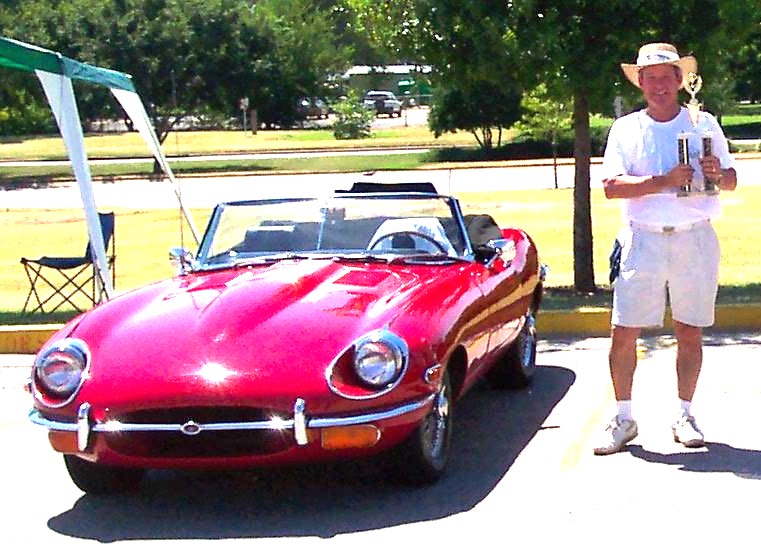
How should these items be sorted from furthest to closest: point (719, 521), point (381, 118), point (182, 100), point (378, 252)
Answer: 1. point (381, 118)
2. point (182, 100)
3. point (378, 252)
4. point (719, 521)

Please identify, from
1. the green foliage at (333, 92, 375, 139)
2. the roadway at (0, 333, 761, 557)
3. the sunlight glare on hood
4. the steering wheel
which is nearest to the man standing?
the roadway at (0, 333, 761, 557)

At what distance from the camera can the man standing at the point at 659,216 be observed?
6258mm

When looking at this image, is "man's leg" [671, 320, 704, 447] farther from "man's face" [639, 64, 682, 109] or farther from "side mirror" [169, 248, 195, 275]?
"side mirror" [169, 248, 195, 275]

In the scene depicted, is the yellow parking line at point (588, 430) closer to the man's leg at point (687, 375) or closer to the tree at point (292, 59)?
the man's leg at point (687, 375)

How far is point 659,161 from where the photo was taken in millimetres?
6289

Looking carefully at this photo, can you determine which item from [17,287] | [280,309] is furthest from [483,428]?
[17,287]

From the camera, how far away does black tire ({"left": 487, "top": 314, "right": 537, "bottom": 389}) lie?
8102 millimetres

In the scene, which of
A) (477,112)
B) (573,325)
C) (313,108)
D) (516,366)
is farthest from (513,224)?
(313,108)

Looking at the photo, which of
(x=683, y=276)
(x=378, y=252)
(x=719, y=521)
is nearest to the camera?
(x=719, y=521)

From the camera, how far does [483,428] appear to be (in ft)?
23.8

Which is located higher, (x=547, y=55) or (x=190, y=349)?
(x=547, y=55)

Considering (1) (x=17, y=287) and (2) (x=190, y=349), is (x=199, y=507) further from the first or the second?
(1) (x=17, y=287)

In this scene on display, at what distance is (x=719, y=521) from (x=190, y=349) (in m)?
2.27

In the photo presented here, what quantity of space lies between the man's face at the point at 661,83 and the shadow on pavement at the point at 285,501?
5.97ft
